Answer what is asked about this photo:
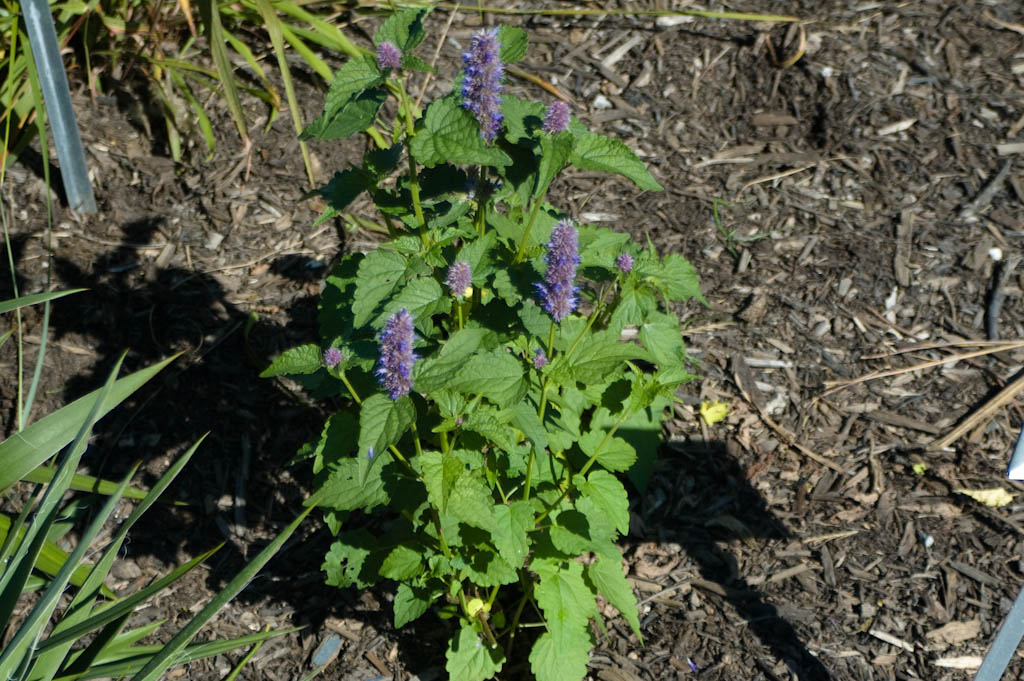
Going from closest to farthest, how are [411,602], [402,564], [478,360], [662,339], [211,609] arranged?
1. [211,609]
2. [478,360]
3. [402,564]
4. [411,602]
5. [662,339]

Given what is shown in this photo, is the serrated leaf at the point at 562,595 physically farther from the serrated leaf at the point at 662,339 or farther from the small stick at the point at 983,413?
the small stick at the point at 983,413

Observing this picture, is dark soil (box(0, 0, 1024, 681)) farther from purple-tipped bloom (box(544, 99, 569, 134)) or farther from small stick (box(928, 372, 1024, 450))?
purple-tipped bloom (box(544, 99, 569, 134))

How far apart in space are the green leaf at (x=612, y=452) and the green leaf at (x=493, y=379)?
1.58ft

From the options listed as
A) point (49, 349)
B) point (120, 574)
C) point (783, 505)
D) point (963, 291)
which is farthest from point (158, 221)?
point (963, 291)

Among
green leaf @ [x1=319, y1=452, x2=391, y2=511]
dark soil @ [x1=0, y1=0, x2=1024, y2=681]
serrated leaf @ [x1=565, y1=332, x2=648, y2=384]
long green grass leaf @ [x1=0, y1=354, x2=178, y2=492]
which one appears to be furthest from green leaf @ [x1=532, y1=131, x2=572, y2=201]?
dark soil @ [x1=0, y1=0, x2=1024, y2=681]

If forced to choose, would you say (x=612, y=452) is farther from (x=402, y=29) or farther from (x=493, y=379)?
(x=402, y=29)

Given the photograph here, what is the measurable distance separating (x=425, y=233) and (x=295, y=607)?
141 cm

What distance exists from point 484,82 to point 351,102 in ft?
0.99

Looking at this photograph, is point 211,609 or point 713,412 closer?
point 211,609

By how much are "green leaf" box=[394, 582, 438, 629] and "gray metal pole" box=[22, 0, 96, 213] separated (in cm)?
217

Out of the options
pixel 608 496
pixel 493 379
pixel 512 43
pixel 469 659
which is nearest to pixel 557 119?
pixel 512 43

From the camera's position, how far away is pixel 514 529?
2.19 metres

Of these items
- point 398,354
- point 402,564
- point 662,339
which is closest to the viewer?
point 398,354

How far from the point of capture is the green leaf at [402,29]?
6.48 ft
